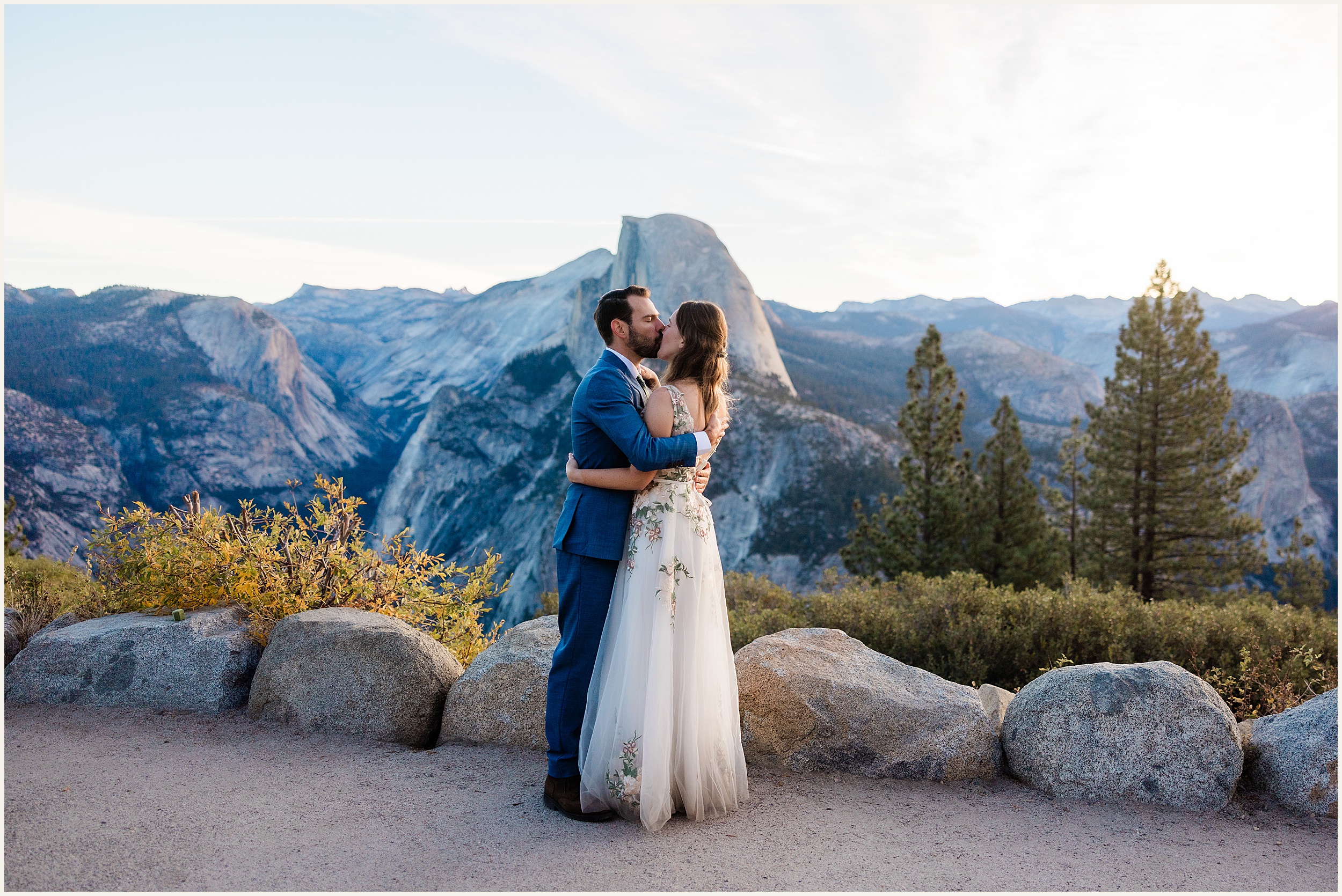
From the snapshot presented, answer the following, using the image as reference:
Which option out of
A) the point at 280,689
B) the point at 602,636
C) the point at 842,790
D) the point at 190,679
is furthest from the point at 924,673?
the point at 190,679

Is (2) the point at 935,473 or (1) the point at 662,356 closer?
(1) the point at 662,356

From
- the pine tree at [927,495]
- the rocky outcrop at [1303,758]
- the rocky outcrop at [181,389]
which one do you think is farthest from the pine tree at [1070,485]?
the rocky outcrop at [181,389]

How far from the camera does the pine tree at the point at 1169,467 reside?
2223 cm

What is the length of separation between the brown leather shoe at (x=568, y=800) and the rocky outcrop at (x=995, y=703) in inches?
97.3

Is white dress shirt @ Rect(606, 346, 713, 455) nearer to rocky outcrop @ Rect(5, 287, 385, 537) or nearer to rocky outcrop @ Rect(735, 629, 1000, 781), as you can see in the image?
rocky outcrop @ Rect(735, 629, 1000, 781)

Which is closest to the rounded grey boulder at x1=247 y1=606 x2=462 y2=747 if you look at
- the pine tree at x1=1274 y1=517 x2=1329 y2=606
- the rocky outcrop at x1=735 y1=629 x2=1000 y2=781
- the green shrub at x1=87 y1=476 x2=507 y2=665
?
the green shrub at x1=87 y1=476 x2=507 y2=665

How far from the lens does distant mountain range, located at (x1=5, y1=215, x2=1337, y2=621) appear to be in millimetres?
65500

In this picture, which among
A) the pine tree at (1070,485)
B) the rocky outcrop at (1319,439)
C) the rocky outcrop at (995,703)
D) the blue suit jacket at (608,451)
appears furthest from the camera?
the rocky outcrop at (1319,439)

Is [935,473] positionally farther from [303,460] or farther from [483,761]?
[303,460]

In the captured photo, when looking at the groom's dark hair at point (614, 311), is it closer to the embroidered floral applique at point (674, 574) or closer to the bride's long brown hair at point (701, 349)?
the bride's long brown hair at point (701, 349)

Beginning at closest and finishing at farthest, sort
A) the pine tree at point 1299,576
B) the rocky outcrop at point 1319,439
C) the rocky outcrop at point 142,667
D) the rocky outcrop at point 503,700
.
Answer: the rocky outcrop at point 503,700 < the rocky outcrop at point 142,667 < the pine tree at point 1299,576 < the rocky outcrop at point 1319,439

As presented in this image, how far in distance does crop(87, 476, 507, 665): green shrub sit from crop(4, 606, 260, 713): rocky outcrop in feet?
1.00

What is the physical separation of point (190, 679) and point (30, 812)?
1.75 m

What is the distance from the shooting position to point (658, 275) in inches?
4040
